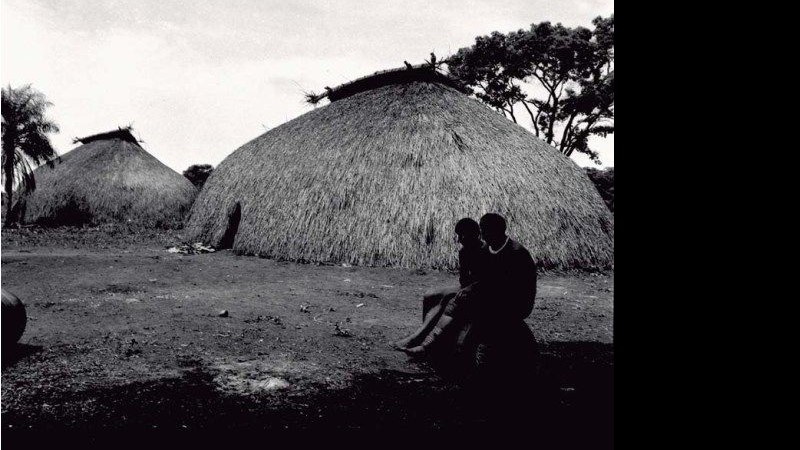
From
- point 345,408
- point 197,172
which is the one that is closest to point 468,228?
point 345,408

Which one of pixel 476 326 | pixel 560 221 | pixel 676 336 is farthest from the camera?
pixel 560 221

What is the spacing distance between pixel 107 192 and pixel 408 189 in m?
16.8

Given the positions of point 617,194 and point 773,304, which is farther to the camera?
point 617,194

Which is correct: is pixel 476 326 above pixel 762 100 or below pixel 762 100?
below

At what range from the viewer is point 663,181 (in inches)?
44.0

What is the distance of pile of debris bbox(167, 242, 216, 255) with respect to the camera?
42.4ft

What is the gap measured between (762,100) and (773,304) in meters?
0.39

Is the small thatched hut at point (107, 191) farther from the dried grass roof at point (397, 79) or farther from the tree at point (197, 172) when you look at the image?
the dried grass roof at point (397, 79)

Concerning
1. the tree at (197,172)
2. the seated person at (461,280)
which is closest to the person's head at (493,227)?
the seated person at (461,280)

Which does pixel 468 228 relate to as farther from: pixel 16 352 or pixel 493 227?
pixel 16 352

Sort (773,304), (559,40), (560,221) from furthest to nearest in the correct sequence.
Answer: (559,40) → (560,221) → (773,304)

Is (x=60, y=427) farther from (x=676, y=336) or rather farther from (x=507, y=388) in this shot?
(x=676, y=336)

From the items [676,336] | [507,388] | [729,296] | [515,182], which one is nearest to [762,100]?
[729,296]

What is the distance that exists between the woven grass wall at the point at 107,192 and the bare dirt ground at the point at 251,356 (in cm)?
1375
